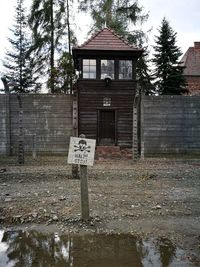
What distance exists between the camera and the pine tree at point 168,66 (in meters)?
30.1

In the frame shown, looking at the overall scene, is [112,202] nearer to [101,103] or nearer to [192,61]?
[101,103]

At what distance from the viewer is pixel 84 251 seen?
5199mm

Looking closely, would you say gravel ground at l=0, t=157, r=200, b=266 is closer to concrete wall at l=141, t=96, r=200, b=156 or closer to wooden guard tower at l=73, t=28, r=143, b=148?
concrete wall at l=141, t=96, r=200, b=156

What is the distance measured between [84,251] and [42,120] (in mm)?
13840

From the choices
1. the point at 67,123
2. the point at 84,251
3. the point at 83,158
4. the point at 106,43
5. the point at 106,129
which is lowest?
the point at 84,251

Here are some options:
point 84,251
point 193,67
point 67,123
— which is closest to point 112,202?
point 84,251

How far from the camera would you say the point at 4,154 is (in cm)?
1838

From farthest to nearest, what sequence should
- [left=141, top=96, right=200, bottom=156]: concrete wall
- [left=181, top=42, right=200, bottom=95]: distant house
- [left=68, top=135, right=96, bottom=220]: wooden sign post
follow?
[left=181, top=42, right=200, bottom=95]: distant house
[left=141, top=96, right=200, bottom=156]: concrete wall
[left=68, top=135, right=96, bottom=220]: wooden sign post

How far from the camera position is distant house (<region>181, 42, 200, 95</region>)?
128 feet

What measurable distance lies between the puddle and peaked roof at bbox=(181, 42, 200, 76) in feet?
120

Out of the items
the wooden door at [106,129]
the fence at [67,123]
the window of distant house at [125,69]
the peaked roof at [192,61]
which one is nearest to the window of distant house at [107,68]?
the window of distant house at [125,69]

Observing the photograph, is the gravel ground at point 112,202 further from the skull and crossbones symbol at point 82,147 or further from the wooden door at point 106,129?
the wooden door at point 106,129

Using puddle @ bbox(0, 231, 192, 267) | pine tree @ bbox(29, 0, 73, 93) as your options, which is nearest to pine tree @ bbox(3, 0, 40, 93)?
pine tree @ bbox(29, 0, 73, 93)

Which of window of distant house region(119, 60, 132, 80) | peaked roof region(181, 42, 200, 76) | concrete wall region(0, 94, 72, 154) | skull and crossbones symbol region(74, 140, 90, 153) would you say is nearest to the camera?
skull and crossbones symbol region(74, 140, 90, 153)
